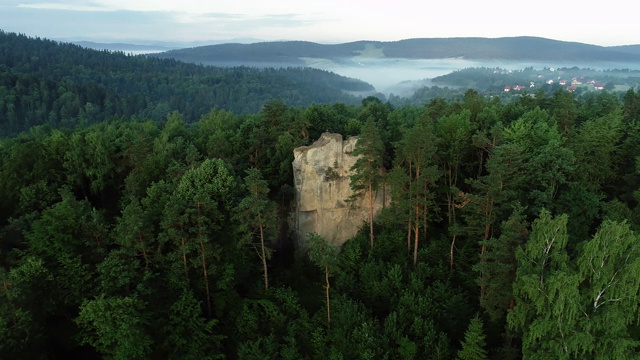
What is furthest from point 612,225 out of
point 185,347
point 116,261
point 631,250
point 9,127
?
point 9,127

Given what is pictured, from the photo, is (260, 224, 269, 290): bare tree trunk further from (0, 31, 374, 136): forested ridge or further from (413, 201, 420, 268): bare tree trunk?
(0, 31, 374, 136): forested ridge

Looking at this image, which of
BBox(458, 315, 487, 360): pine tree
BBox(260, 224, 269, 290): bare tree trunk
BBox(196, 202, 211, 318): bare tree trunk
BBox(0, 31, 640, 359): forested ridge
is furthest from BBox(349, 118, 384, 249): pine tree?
BBox(458, 315, 487, 360): pine tree

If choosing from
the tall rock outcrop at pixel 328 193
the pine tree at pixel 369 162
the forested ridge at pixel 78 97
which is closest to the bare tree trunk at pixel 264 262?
the tall rock outcrop at pixel 328 193

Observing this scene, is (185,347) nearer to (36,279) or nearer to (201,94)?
(36,279)

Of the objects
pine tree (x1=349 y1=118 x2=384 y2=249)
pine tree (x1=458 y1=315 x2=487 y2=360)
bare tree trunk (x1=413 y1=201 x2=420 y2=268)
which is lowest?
pine tree (x1=458 y1=315 x2=487 y2=360)

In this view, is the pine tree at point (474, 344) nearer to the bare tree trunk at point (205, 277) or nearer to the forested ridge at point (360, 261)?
the forested ridge at point (360, 261)
